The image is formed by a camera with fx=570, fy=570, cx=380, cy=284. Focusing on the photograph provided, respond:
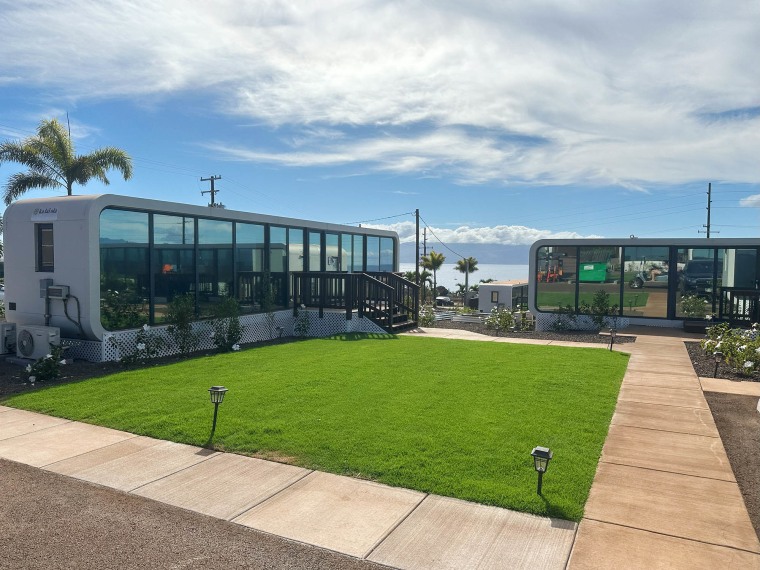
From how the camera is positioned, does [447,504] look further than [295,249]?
No

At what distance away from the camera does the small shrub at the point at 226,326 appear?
38.4ft

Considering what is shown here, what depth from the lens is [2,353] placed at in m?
10.3

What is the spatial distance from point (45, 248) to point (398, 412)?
7646 mm

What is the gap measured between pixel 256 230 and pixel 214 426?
26.4ft

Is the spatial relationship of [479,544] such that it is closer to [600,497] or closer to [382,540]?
[382,540]


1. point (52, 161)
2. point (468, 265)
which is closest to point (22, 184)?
point (52, 161)

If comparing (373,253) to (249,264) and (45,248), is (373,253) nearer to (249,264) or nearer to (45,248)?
(249,264)

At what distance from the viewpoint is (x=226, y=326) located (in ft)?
39.9

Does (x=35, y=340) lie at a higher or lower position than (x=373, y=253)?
lower

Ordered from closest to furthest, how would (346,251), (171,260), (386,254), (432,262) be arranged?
(171,260) → (346,251) → (386,254) → (432,262)

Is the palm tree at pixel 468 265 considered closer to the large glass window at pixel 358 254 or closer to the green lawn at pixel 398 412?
the large glass window at pixel 358 254

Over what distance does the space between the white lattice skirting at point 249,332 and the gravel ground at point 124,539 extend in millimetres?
5684

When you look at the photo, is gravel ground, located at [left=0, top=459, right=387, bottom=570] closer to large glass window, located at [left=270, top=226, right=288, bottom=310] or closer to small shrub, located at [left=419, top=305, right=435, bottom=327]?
large glass window, located at [left=270, top=226, right=288, bottom=310]

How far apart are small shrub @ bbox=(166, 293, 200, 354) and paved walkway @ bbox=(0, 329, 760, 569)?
14.9 ft
